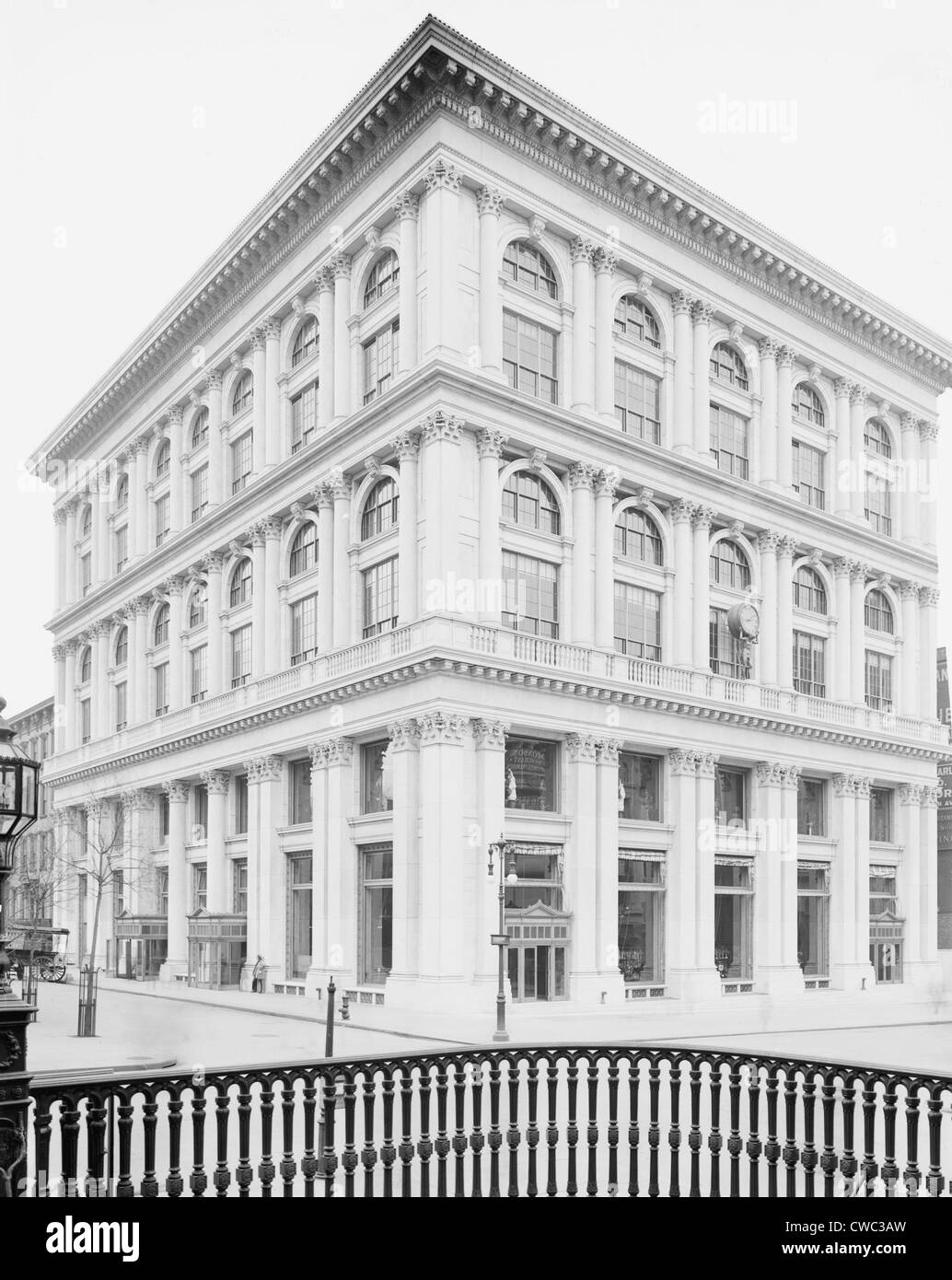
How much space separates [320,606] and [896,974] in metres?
31.4

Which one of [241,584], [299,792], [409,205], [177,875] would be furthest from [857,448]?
[177,875]

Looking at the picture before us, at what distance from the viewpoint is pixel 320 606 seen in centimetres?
5250

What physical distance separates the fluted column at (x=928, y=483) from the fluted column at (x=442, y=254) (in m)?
31.1

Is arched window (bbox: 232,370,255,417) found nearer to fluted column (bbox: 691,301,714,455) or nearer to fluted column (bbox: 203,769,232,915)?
fluted column (bbox: 203,769,232,915)

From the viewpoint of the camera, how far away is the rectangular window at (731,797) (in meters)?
54.8

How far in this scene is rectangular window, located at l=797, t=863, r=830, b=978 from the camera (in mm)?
58000

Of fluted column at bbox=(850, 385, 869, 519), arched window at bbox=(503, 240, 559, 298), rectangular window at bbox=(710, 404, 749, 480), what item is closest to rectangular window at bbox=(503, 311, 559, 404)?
arched window at bbox=(503, 240, 559, 298)

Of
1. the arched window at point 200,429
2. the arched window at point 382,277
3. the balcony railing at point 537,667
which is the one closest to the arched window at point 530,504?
the balcony railing at point 537,667

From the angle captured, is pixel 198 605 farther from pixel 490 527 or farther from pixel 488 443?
pixel 488 443

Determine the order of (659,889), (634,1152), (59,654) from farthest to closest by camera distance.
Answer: (59,654) < (659,889) < (634,1152)

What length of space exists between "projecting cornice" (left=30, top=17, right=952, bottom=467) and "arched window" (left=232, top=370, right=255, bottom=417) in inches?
121

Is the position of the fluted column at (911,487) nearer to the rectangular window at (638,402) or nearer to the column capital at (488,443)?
the rectangular window at (638,402)
